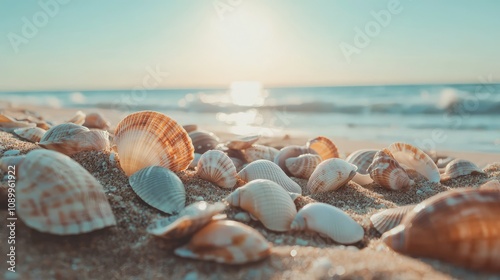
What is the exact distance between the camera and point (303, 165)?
4.04m

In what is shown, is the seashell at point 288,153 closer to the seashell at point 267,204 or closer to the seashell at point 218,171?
the seashell at point 218,171

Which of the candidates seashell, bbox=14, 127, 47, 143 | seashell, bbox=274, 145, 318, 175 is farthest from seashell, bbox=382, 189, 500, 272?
seashell, bbox=14, 127, 47, 143

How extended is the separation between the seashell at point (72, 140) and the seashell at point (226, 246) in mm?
1754

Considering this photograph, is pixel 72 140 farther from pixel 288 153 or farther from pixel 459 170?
pixel 459 170

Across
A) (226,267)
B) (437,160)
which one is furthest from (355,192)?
(437,160)

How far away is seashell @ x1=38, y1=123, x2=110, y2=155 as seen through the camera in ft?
10.5

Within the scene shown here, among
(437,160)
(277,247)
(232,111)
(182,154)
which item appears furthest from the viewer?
(232,111)

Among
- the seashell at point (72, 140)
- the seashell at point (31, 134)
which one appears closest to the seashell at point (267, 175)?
the seashell at point (72, 140)

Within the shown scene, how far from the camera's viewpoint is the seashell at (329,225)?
2344mm

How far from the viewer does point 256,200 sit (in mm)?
2438

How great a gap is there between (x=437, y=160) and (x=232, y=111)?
41.0 feet

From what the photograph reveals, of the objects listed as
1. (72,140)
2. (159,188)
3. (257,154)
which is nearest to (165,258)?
(159,188)

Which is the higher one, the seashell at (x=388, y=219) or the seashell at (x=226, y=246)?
the seashell at (x=226, y=246)

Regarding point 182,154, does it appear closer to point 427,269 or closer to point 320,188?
point 320,188
